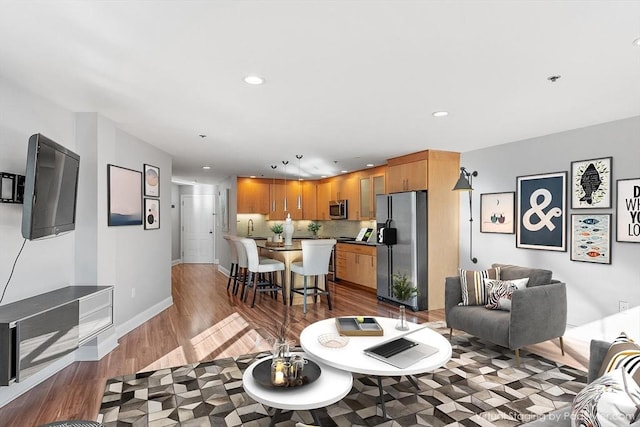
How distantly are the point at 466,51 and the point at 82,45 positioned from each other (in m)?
2.34

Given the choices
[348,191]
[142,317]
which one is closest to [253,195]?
[348,191]

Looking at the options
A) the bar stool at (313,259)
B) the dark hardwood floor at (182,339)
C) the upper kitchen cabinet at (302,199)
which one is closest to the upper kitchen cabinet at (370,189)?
the dark hardwood floor at (182,339)

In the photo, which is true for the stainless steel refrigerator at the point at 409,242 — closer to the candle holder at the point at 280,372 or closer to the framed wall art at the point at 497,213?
the framed wall art at the point at 497,213

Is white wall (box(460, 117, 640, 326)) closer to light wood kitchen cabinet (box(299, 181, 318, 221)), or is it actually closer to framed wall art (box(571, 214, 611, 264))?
framed wall art (box(571, 214, 611, 264))

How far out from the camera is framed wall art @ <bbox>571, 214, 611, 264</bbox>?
377 cm

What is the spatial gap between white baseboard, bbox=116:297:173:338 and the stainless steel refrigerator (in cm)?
351

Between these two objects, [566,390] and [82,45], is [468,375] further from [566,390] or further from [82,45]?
[82,45]

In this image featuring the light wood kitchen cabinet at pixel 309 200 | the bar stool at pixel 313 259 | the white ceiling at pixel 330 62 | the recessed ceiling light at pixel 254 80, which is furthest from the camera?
the light wood kitchen cabinet at pixel 309 200

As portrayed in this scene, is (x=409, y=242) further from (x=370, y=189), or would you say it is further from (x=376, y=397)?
(x=376, y=397)

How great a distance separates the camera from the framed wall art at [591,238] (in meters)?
3.77

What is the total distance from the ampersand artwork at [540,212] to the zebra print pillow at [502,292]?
118 centimetres

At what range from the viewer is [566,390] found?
2750 mm

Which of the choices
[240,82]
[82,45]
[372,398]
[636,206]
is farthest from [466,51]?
[636,206]

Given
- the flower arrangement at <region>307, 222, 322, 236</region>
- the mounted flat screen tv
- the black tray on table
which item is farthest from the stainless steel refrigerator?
the mounted flat screen tv
